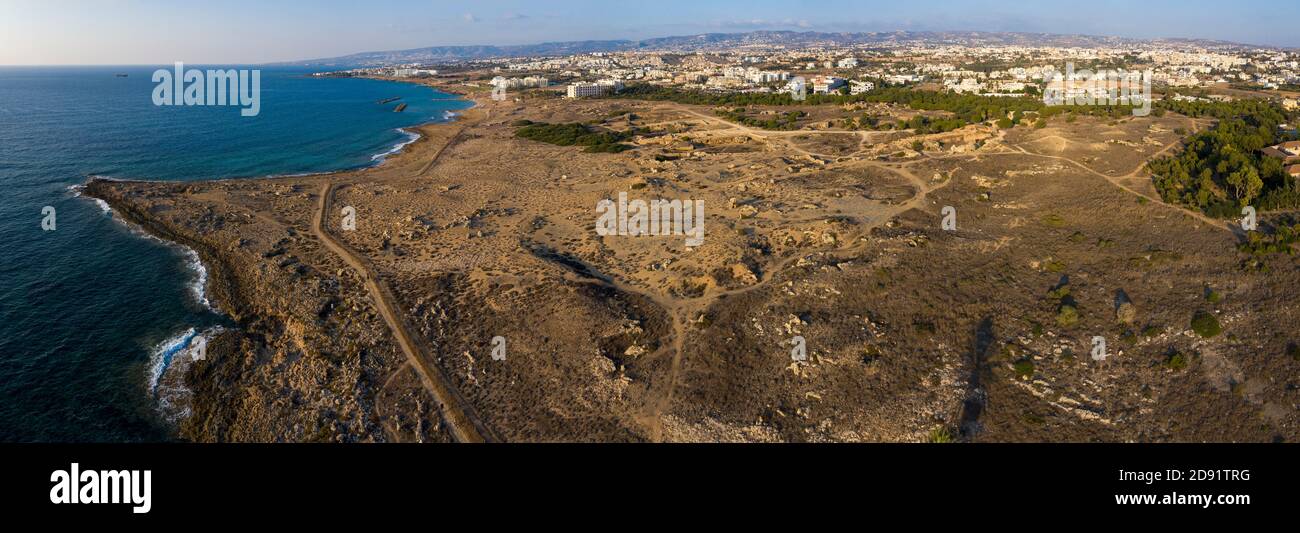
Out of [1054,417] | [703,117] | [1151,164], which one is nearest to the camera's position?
[1054,417]

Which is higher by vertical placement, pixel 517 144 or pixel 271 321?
pixel 517 144

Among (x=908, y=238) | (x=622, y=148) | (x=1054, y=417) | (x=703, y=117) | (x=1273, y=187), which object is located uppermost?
(x=703, y=117)

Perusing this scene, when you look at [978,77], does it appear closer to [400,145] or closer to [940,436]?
[400,145]

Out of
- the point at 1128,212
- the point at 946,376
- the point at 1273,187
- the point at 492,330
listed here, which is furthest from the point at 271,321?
the point at 1273,187

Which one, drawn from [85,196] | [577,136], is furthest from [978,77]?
[85,196]

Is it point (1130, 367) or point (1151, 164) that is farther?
point (1151, 164)
